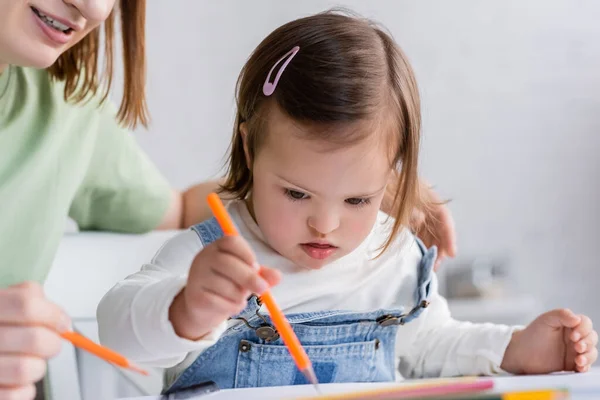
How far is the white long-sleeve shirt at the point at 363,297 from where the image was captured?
0.59 meters

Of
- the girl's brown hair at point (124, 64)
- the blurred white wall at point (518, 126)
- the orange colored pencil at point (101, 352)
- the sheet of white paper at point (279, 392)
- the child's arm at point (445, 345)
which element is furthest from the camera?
the blurred white wall at point (518, 126)

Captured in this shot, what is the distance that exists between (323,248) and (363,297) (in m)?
0.09

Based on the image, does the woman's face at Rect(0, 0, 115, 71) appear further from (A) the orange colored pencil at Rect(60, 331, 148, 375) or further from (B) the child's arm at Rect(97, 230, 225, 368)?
(A) the orange colored pencil at Rect(60, 331, 148, 375)

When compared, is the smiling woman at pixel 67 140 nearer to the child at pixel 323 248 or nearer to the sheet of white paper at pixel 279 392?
the child at pixel 323 248

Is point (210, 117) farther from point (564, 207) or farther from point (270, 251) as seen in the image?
point (270, 251)

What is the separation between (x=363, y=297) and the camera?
0.72 meters

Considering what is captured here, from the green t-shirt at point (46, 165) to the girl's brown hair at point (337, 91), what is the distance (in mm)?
226

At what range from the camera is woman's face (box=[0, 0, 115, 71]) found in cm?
66

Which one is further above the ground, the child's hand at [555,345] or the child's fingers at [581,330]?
the child's fingers at [581,330]

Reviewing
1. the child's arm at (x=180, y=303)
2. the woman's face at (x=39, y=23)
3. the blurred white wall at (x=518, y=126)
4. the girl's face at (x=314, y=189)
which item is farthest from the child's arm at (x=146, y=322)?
the blurred white wall at (x=518, y=126)

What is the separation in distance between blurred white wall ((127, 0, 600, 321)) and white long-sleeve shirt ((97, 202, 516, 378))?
102cm

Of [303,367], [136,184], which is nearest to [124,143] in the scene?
[136,184]

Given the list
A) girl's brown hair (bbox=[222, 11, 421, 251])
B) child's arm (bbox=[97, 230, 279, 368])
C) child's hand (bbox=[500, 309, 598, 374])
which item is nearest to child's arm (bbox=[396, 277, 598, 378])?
child's hand (bbox=[500, 309, 598, 374])

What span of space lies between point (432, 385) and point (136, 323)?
208 mm
